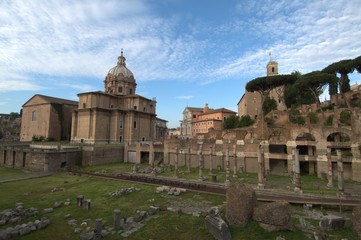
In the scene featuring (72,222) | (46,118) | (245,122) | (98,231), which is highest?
(46,118)

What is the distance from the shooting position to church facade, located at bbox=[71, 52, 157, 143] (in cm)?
4175

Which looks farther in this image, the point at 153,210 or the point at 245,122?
the point at 245,122

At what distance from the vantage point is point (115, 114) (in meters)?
43.7

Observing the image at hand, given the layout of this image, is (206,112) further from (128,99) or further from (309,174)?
(309,174)

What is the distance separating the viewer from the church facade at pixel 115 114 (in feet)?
137

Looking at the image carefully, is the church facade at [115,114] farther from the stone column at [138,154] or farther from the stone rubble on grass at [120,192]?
the stone rubble on grass at [120,192]

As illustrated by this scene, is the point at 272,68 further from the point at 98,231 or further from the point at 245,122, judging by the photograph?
the point at 98,231

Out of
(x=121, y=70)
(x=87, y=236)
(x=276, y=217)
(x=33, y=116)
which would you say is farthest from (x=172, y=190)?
(x=33, y=116)

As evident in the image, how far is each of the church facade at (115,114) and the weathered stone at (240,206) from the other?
3442 cm

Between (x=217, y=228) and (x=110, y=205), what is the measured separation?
837cm

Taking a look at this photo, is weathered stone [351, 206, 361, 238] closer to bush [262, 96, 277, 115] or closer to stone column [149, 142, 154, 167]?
stone column [149, 142, 154, 167]

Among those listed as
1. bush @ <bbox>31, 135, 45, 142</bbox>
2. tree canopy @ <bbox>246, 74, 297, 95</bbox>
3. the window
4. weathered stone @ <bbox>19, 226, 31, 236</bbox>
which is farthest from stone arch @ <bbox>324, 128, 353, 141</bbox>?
the window

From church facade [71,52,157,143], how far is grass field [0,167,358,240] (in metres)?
17.4

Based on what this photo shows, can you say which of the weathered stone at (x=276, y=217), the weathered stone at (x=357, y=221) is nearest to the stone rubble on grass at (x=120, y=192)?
the weathered stone at (x=276, y=217)
